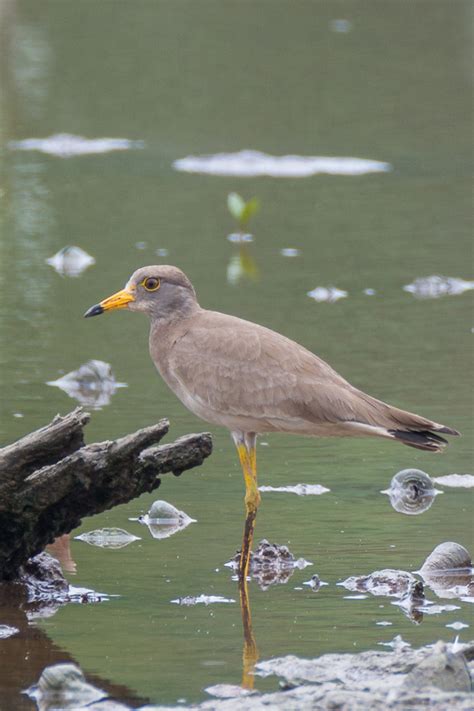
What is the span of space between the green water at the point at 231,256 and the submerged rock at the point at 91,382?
0.12 meters

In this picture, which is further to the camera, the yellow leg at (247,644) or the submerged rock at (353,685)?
the yellow leg at (247,644)

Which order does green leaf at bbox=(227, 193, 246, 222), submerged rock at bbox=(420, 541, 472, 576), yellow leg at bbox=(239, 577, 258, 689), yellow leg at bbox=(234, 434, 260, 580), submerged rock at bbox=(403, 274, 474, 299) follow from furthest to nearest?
1. green leaf at bbox=(227, 193, 246, 222)
2. submerged rock at bbox=(403, 274, 474, 299)
3. yellow leg at bbox=(234, 434, 260, 580)
4. submerged rock at bbox=(420, 541, 472, 576)
5. yellow leg at bbox=(239, 577, 258, 689)

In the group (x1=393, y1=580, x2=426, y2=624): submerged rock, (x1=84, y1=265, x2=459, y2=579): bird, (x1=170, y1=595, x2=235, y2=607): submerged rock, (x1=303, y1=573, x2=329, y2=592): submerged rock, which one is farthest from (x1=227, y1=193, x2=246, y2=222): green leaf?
(x1=393, y1=580, x2=426, y2=624): submerged rock

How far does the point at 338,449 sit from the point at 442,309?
11.6ft

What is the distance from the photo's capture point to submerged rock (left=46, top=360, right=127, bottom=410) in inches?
377

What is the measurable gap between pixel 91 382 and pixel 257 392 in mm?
3016

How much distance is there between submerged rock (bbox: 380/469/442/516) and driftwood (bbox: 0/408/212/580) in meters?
1.53

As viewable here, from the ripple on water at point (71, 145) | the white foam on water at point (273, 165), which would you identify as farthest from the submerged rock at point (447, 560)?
the ripple on water at point (71, 145)

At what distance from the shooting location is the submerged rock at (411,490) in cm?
762

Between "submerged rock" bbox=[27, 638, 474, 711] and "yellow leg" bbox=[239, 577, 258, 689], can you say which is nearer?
"submerged rock" bbox=[27, 638, 474, 711]

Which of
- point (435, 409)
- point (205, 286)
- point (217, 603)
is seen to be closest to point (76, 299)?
point (205, 286)

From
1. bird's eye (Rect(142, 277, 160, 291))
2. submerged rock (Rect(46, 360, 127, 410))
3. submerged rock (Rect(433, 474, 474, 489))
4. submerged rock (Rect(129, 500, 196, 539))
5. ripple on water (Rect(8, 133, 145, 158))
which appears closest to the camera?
submerged rock (Rect(129, 500, 196, 539))

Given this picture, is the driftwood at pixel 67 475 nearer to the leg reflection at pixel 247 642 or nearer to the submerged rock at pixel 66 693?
the leg reflection at pixel 247 642

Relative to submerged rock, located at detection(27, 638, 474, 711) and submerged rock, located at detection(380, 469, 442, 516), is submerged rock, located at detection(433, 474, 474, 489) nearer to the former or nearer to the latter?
submerged rock, located at detection(380, 469, 442, 516)
